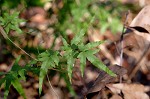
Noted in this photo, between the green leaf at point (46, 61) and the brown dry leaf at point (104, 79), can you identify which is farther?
the brown dry leaf at point (104, 79)

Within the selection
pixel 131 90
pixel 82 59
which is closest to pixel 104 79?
pixel 131 90

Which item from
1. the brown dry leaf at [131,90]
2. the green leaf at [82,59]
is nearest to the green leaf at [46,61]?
the green leaf at [82,59]

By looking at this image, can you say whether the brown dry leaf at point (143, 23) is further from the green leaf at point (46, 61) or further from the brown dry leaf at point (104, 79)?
the green leaf at point (46, 61)

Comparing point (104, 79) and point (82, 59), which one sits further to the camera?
point (104, 79)

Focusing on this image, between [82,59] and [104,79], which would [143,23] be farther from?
[82,59]

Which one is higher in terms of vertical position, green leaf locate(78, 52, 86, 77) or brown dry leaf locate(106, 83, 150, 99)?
green leaf locate(78, 52, 86, 77)

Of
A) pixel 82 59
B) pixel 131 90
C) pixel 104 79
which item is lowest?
pixel 131 90

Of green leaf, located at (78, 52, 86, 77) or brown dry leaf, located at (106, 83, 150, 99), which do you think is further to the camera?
brown dry leaf, located at (106, 83, 150, 99)

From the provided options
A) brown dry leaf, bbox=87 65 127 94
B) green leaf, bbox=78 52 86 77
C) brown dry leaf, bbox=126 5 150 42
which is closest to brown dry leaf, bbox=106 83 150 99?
brown dry leaf, bbox=87 65 127 94

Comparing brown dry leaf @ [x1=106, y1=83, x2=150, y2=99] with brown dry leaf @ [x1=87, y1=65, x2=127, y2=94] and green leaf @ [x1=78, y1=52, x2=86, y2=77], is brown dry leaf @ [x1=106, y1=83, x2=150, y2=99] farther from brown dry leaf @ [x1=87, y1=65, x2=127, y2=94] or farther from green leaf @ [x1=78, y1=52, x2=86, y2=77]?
green leaf @ [x1=78, y1=52, x2=86, y2=77]

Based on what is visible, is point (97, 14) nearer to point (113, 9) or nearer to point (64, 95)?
point (113, 9)

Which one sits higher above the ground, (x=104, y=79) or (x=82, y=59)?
(x=82, y=59)

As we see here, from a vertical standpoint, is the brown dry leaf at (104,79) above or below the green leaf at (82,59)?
below
